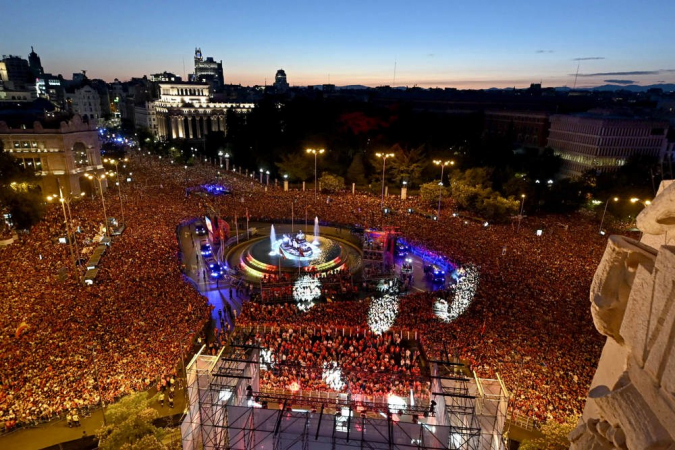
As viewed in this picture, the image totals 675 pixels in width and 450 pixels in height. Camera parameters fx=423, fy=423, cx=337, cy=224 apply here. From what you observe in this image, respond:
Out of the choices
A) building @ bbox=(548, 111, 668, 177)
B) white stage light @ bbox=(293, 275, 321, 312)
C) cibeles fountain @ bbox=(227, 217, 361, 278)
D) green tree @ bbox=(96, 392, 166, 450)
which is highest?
building @ bbox=(548, 111, 668, 177)

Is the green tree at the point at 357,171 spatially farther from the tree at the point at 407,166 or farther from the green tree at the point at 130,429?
the green tree at the point at 130,429

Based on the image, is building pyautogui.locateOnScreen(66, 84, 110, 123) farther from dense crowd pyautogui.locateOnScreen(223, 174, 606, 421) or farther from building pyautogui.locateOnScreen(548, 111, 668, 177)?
dense crowd pyautogui.locateOnScreen(223, 174, 606, 421)

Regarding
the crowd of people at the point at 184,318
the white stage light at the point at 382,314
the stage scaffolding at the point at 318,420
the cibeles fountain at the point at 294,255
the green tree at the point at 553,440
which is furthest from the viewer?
the cibeles fountain at the point at 294,255

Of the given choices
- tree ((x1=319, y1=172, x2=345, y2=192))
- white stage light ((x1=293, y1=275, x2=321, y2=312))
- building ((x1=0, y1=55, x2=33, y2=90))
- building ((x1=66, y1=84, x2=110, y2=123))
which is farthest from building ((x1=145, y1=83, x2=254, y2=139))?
white stage light ((x1=293, y1=275, x2=321, y2=312))

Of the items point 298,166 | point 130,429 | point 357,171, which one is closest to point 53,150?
point 298,166

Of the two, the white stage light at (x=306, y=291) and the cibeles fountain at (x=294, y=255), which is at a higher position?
the white stage light at (x=306, y=291)

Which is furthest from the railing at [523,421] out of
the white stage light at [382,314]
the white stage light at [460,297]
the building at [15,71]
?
the building at [15,71]

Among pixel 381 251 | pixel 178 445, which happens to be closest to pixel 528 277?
pixel 381 251
